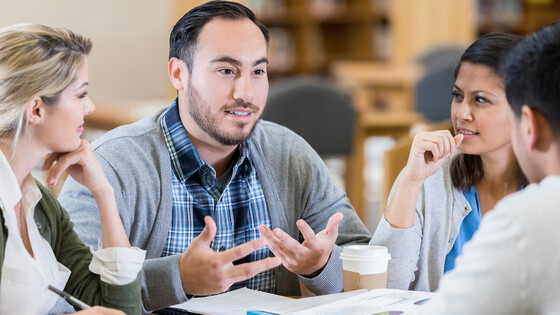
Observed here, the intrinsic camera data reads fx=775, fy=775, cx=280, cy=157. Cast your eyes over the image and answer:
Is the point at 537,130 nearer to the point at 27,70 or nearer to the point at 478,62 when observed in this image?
the point at 478,62

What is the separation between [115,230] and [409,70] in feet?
17.1

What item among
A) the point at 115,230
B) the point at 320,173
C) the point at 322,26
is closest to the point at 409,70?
the point at 322,26

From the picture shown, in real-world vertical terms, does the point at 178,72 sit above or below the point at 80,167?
above

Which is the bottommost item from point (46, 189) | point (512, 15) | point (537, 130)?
point (46, 189)

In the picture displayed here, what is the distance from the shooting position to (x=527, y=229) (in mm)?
933

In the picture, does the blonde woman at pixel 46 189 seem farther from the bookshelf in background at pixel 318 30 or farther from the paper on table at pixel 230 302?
the bookshelf in background at pixel 318 30

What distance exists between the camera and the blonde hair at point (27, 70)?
1.28m

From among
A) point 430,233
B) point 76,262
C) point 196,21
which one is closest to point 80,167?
point 76,262

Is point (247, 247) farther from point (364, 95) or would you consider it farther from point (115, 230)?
point (364, 95)

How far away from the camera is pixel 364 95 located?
230 inches

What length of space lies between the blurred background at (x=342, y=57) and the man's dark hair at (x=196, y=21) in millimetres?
1706

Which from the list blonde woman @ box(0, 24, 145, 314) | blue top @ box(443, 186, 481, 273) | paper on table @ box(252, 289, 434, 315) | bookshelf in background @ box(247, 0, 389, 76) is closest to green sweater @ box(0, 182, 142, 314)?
blonde woman @ box(0, 24, 145, 314)

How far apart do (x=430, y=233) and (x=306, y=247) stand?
1.09ft

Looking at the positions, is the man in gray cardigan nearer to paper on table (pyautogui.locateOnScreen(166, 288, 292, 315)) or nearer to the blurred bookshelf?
paper on table (pyautogui.locateOnScreen(166, 288, 292, 315))
